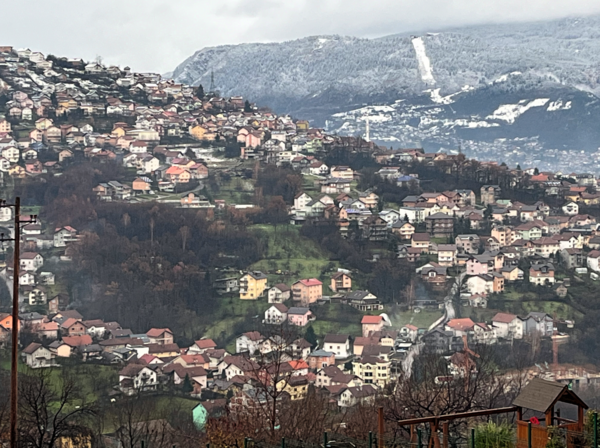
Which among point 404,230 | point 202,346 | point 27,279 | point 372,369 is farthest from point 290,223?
point 372,369

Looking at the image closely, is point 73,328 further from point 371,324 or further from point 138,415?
point 138,415

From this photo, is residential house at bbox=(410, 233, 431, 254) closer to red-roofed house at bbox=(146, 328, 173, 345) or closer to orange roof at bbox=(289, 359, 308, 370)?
red-roofed house at bbox=(146, 328, 173, 345)

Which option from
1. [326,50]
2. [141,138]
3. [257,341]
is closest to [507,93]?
[326,50]

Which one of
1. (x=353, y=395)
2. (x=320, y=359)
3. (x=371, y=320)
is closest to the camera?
(x=353, y=395)

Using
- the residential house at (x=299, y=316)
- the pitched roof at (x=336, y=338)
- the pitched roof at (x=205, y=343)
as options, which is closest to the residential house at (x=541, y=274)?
the residential house at (x=299, y=316)

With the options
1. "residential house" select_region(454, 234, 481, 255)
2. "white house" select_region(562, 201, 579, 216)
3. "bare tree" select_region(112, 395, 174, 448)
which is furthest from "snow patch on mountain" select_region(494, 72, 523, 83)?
"bare tree" select_region(112, 395, 174, 448)

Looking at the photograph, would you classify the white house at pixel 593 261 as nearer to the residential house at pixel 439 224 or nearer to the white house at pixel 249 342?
the residential house at pixel 439 224

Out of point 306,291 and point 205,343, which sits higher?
point 306,291
